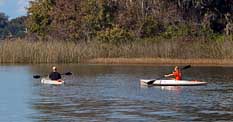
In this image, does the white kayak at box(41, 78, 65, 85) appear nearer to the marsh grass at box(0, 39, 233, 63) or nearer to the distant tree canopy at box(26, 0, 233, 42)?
the marsh grass at box(0, 39, 233, 63)

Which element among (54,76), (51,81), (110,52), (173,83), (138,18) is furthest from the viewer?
(138,18)

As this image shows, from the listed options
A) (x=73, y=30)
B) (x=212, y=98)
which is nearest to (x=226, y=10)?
(x=73, y=30)

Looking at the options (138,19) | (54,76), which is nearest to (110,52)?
(138,19)

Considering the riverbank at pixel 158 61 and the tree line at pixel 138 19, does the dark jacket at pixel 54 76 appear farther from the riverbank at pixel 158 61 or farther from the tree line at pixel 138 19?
the tree line at pixel 138 19

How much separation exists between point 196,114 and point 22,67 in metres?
30.6

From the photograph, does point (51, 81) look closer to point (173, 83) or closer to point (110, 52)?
point (173, 83)

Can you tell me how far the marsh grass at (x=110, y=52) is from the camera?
57.1m

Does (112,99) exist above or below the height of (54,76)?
below

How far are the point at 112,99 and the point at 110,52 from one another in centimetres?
3043

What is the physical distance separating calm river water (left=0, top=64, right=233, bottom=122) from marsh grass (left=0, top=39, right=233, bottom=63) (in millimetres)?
9617

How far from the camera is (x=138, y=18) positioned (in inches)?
2667

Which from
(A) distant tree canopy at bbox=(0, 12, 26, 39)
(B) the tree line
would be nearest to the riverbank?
(B) the tree line

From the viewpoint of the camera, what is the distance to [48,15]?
72188 mm

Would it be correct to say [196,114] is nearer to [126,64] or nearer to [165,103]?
[165,103]
